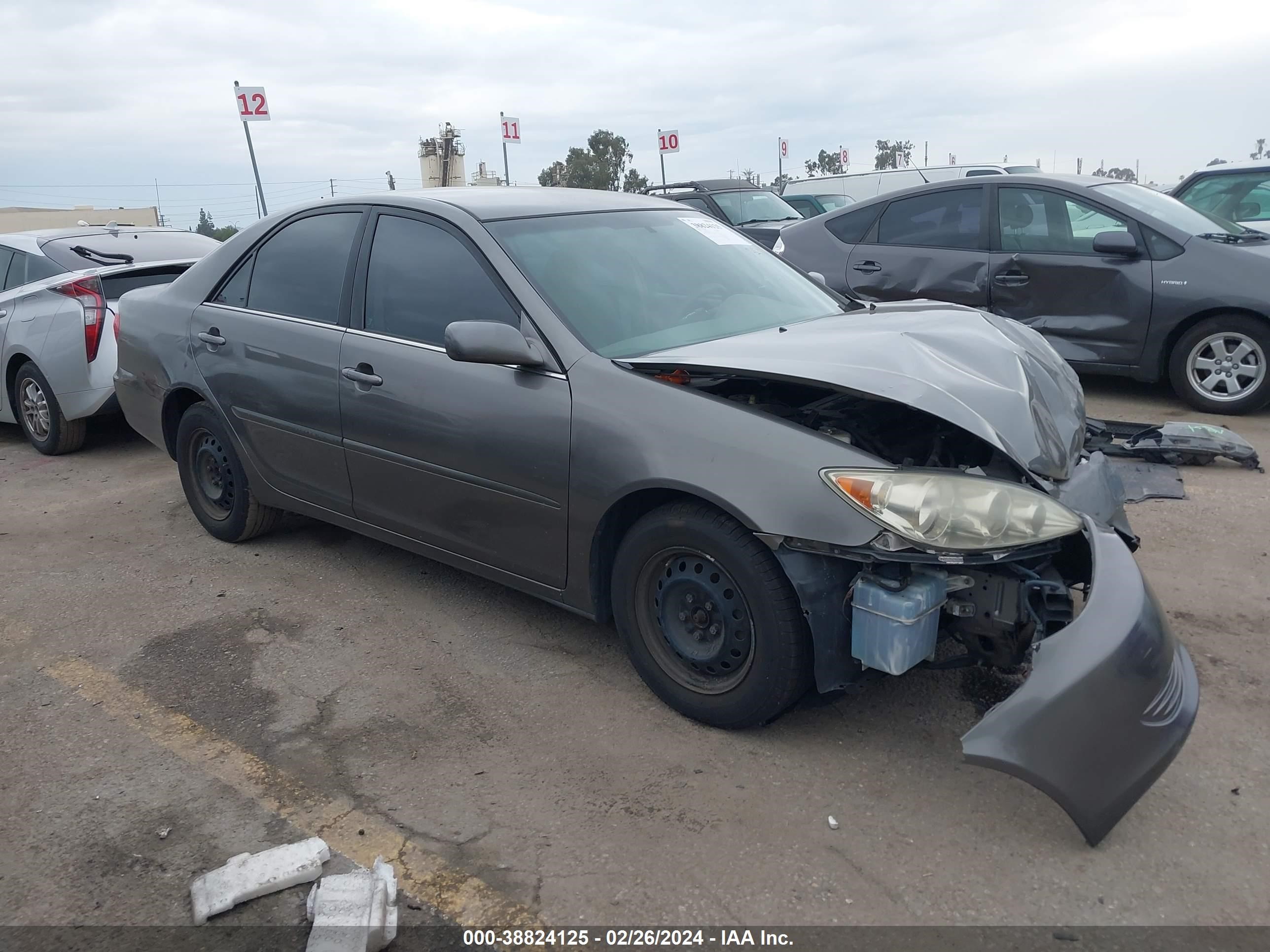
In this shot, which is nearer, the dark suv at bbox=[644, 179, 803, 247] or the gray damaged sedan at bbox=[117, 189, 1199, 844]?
the gray damaged sedan at bbox=[117, 189, 1199, 844]

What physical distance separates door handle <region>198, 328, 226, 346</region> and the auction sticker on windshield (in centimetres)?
215

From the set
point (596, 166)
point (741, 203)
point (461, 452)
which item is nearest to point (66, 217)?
point (596, 166)

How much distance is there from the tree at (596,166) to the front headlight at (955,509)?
37.5 m

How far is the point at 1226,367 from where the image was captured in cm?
636

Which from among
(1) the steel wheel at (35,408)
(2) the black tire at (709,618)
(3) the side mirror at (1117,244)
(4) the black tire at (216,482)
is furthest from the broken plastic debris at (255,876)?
(3) the side mirror at (1117,244)

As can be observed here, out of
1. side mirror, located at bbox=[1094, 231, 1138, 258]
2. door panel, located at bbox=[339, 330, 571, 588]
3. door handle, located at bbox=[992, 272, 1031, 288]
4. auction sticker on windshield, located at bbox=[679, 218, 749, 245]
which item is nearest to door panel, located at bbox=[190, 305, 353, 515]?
door panel, located at bbox=[339, 330, 571, 588]

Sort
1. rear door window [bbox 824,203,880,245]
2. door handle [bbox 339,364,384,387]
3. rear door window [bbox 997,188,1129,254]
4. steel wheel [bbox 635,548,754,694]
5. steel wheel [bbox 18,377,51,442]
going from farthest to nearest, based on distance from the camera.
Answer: rear door window [bbox 824,203,880,245] → steel wheel [bbox 18,377,51,442] → rear door window [bbox 997,188,1129,254] → door handle [bbox 339,364,384,387] → steel wheel [bbox 635,548,754,694]

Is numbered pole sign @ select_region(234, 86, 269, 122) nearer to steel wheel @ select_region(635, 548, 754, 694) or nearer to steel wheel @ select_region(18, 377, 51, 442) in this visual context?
steel wheel @ select_region(18, 377, 51, 442)

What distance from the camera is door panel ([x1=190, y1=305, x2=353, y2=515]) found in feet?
13.3

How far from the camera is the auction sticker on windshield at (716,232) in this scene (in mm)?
4211

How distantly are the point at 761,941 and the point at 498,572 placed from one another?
5.59 feet

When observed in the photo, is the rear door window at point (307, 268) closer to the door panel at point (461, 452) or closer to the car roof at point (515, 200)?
the car roof at point (515, 200)

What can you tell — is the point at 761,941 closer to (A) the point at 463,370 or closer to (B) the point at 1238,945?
(B) the point at 1238,945

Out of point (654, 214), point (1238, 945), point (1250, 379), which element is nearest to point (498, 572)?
point (654, 214)
